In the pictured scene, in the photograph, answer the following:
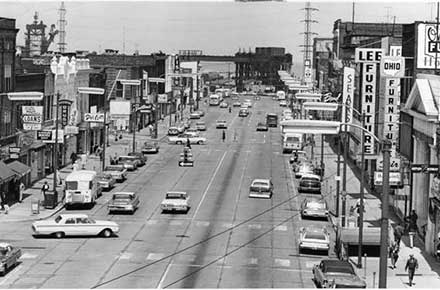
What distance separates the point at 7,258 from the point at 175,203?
21262 millimetres

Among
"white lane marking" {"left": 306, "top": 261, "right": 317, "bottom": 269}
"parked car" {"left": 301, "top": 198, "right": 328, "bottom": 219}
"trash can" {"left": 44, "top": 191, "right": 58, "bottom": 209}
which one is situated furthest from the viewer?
"trash can" {"left": 44, "top": 191, "right": 58, "bottom": 209}

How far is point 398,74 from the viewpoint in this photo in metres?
58.9

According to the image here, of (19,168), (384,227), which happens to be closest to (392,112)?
(19,168)

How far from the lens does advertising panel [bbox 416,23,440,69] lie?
63344 millimetres

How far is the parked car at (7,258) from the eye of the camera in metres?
41.9

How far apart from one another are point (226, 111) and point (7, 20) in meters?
116

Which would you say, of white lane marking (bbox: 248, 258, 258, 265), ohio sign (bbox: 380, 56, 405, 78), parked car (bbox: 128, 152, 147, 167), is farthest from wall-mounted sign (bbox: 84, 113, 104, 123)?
white lane marking (bbox: 248, 258, 258, 265)

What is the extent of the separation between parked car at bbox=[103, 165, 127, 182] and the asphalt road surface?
714mm

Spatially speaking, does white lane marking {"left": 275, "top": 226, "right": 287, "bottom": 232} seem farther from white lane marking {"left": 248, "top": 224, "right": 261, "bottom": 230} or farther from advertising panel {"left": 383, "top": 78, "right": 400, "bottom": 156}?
advertising panel {"left": 383, "top": 78, "right": 400, "bottom": 156}

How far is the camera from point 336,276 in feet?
130

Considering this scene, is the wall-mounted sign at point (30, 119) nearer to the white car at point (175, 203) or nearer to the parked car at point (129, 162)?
the white car at point (175, 203)

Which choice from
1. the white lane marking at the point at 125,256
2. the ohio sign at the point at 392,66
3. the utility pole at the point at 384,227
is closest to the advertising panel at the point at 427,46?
the ohio sign at the point at 392,66

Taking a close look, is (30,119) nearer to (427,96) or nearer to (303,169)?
(303,169)

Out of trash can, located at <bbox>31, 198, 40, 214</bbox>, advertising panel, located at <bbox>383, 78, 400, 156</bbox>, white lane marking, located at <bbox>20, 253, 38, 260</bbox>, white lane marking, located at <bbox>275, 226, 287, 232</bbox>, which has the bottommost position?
white lane marking, located at <bbox>275, 226, 287, 232</bbox>
